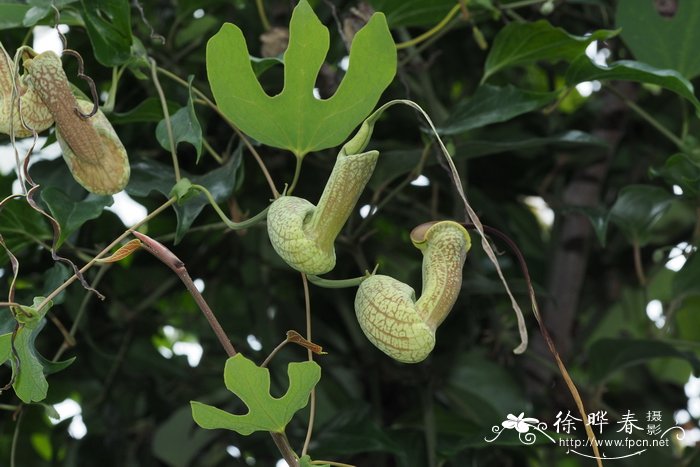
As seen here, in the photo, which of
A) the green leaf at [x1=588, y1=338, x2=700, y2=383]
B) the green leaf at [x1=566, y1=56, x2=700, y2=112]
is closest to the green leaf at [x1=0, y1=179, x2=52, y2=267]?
the green leaf at [x1=566, y1=56, x2=700, y2=112]

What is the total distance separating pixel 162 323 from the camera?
1.29 metres

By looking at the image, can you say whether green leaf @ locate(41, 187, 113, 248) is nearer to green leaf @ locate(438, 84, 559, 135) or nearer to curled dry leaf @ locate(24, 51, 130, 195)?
curled dry leaf @ locate(24, 51, 130, 195)

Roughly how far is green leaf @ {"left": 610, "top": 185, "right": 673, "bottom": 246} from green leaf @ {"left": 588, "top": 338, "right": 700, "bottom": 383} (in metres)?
0.11

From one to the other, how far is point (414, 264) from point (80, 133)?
28.4 inches

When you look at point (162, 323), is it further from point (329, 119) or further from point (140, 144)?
point (329, 119)

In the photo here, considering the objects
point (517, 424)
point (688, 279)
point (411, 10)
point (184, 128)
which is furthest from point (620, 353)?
point (184, 128)

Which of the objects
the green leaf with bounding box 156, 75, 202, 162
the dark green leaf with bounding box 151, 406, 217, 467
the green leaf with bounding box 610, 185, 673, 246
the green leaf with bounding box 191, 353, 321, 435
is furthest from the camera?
the dark green leaf with bounding box 151, 406, 217, 467

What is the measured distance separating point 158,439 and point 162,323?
155mm

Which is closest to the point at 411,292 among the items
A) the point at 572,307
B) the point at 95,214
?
the point at 95,214

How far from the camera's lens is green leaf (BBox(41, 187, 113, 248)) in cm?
73

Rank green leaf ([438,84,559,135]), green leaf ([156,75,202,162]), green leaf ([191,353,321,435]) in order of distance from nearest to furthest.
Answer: green leaf ([191,353,321,435]) < green leaf ([156,75,202,162]) < green leaf ([438,84,559,135])

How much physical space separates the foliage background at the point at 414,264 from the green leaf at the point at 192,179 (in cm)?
2

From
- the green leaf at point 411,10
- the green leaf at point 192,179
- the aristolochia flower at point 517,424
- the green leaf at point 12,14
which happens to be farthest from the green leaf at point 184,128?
the aristolochia flower at point 517,424

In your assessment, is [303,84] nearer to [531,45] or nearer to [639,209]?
[531,45]
